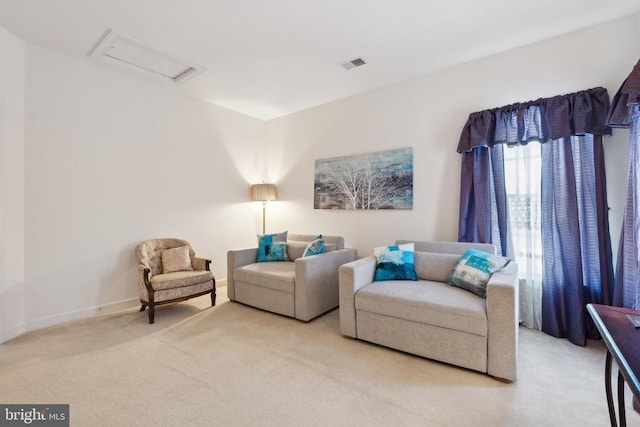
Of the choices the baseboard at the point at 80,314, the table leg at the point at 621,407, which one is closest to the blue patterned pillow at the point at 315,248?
the baseboard at the point at 80,314

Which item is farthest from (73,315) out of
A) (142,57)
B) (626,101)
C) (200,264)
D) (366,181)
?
(626,101)

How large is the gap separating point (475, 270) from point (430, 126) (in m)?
1.77

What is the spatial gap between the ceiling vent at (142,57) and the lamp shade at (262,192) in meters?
1.77

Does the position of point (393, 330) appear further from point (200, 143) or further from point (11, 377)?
point (200, 143)

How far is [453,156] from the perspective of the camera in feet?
10.5

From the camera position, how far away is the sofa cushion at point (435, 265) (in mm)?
2689

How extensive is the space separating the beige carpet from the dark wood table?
1.97ft

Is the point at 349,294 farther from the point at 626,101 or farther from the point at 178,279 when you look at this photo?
the point at 626,101

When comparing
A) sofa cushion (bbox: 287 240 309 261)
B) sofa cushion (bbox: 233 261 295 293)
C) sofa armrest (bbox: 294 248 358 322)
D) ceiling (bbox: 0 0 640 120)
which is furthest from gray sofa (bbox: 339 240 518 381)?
ceiling (bbox: 0 0 640 120)

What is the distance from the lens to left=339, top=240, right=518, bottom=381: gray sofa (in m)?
1.92

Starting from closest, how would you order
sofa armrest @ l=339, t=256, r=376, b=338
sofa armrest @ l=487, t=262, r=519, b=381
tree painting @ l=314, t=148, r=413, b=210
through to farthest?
1. sofa armrest @ l=487, t=262, r=519, b=381
2. sofa armrest @ l=339, t=256, r=376, b=338
3. tree painting @ l=314, t=148, r=413, b=210

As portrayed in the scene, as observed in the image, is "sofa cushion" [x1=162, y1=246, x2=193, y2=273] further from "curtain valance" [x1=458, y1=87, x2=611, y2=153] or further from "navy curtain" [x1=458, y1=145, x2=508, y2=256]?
"curtain valance" [x1=458, y1=87, x2=611, y2=153]

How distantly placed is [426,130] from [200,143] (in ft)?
9.90

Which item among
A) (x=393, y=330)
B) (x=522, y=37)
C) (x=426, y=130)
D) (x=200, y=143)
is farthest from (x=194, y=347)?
(x=522, y=37)
